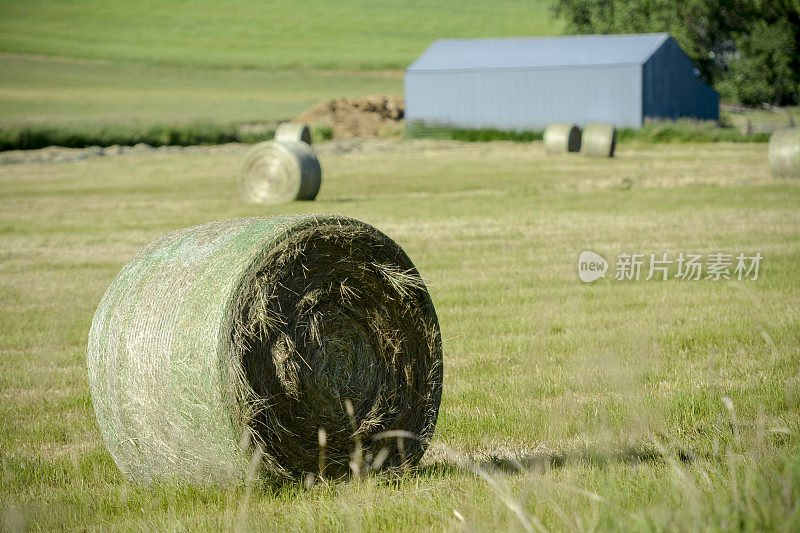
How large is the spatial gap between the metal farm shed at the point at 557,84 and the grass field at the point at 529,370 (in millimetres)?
25924

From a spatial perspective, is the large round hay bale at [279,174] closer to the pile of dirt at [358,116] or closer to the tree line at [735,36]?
the pile of dirt at [358,116]

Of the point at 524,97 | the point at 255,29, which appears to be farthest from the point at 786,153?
the point at 255,29

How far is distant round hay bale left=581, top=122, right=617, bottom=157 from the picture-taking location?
32750 mm

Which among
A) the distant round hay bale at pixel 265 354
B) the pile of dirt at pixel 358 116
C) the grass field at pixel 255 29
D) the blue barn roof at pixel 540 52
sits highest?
the grass field at pixel 255 29

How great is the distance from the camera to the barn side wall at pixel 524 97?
154ft

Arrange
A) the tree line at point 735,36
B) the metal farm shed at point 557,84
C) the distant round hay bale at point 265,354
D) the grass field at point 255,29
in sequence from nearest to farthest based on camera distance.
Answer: the distant round hay bale at point 265,354
the metal farm shed at point 557,84
the tree line at point 735,36
the grass field at point 255,29

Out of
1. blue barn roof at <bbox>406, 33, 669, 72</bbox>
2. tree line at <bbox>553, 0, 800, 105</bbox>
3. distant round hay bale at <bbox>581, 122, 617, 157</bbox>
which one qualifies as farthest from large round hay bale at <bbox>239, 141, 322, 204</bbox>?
tree line at <bbox>553, 0, 800, 105</bbox>

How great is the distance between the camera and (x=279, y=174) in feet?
68.4

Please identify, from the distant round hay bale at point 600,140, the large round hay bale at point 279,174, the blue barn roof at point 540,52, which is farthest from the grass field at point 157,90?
the large round hay bale at point 279,174

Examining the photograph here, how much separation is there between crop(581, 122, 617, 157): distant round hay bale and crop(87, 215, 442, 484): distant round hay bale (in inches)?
1118

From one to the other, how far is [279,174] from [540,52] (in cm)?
3295

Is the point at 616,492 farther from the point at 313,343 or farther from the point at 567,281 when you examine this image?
the point at 567,281

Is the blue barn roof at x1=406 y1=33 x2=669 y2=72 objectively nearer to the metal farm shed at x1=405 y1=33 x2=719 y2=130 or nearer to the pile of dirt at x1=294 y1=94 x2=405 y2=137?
the metal farm shed at x1=405 y1=33 x2=719 y2=130

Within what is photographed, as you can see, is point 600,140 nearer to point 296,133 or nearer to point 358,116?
point 296,133
